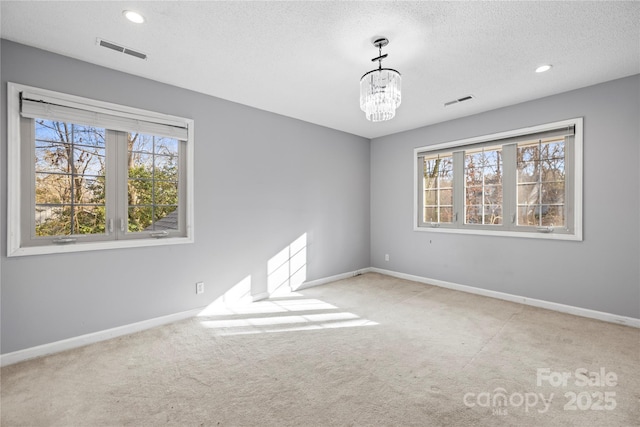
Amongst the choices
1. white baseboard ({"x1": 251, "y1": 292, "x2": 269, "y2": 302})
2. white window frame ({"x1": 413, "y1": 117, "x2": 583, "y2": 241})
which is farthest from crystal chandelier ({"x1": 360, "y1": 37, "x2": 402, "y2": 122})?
white baseboard ({"x1": 251, "y1": 292, "x2": 269, "y2": 302})

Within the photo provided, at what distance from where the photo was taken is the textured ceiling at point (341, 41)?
2.01m

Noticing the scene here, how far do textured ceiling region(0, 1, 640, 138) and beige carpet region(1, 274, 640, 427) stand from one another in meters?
2.65

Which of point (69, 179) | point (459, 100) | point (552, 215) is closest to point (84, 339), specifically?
point (69, 179)

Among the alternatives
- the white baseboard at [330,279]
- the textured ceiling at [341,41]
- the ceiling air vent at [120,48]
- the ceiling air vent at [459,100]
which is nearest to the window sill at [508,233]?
the white baseboard at [330,279]

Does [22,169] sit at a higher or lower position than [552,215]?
higher

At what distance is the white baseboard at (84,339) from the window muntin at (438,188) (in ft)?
12.7

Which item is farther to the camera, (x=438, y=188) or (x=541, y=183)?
(x=438, y=188)

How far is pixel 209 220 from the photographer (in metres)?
3.47

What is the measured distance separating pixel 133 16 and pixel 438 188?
4.37 m

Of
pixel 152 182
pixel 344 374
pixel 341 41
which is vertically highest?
pixel 341 41

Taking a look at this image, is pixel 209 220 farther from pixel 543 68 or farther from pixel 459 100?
pixel 543 68

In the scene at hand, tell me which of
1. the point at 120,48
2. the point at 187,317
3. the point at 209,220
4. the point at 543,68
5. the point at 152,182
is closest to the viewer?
the point at 120,48

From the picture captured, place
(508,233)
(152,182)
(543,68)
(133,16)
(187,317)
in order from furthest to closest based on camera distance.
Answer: (508,233), (187,317), (152,182), (543,68), (133,16)

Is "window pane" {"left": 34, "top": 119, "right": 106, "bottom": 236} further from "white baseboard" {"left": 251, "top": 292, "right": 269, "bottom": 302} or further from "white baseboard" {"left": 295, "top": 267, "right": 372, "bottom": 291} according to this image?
"white baseboard" {"left": 295, "top": 267, "right": 372, "bottom": 291}
